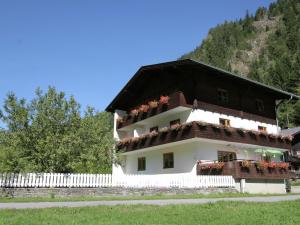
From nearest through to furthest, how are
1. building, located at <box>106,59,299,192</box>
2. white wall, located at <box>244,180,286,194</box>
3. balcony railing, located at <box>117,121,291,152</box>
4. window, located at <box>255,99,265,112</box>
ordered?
white wall, located at <box>244,180,286,194</box>
balcony railing, located at <box>117,121,291,152</box>
building, located at <box>106,59,299,192</box>
window, located at <box>255,99,265,112</box>

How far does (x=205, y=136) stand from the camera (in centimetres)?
2309

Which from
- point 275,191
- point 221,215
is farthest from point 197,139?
point 221,215

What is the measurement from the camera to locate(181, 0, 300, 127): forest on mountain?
85.5 m

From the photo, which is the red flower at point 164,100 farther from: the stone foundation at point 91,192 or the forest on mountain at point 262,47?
the forest on mountain at point 262,47

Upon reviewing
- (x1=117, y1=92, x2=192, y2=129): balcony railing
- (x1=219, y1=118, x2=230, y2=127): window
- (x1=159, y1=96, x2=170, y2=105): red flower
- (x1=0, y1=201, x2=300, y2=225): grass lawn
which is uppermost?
(x1=159, y1=96, x2=170, y2=105): red flower

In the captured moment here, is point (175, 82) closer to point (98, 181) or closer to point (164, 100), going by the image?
point (164, 100)

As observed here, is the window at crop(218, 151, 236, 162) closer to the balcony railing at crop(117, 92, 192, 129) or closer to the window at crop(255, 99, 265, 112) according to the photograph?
the balcony railing at crop(117, 92, 192, 129)

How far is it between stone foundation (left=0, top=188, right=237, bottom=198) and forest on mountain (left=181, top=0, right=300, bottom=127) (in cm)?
5788

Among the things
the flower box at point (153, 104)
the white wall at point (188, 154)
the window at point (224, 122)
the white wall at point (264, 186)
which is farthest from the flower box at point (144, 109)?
the white wall at point (264, 186)

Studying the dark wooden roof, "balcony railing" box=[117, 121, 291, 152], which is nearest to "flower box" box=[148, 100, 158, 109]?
the dark wooden roof

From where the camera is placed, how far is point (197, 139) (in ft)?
76.7

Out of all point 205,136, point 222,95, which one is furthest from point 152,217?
point 222,95

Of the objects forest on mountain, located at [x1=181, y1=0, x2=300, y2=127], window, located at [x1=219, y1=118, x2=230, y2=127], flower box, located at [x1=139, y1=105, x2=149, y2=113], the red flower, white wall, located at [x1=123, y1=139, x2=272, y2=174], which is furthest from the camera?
forest on mountain, located at [x1=181, y1=0, x2=300, y2=127]

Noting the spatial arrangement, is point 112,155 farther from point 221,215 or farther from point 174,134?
point 221,215
